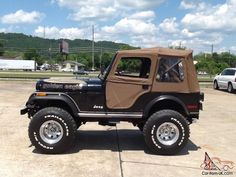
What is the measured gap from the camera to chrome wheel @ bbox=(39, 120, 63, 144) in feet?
26.6

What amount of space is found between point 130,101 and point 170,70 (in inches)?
39.9

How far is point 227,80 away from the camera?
26.8 metres

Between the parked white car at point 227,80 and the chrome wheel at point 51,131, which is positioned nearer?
the chrome wheel at point 51,131

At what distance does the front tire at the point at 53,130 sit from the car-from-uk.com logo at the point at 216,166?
8.38 ft

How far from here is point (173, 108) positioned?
8.66 m

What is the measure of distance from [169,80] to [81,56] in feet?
441

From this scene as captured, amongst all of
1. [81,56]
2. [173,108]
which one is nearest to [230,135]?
[173,108]

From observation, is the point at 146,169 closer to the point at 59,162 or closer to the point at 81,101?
the point at 59,162

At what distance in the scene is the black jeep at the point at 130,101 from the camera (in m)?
8.13

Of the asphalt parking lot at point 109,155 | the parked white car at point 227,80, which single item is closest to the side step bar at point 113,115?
the asphalt parking lot at point 109,155

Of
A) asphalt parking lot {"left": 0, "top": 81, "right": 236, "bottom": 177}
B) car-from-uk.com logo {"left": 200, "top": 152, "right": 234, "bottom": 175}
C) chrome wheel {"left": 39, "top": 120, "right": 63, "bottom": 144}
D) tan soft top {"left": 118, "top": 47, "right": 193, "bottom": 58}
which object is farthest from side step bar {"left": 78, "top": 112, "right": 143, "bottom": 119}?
car-from-uk.com logo {"left": 200, "top": 152, "right": 234, "bottom": 175}

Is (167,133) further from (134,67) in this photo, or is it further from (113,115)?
(134,67)

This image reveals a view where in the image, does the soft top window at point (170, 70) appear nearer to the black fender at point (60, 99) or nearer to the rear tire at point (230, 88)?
the black fender at point (60, 99)

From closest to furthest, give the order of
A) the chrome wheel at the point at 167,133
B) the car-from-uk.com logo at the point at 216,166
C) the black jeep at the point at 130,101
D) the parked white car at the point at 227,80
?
the car-from-uk.com logo at the point at 216,166, the black jeep at the point at 130,101, the chrome wheel at the point at 167,133, the parked white car at the point at 227,80
